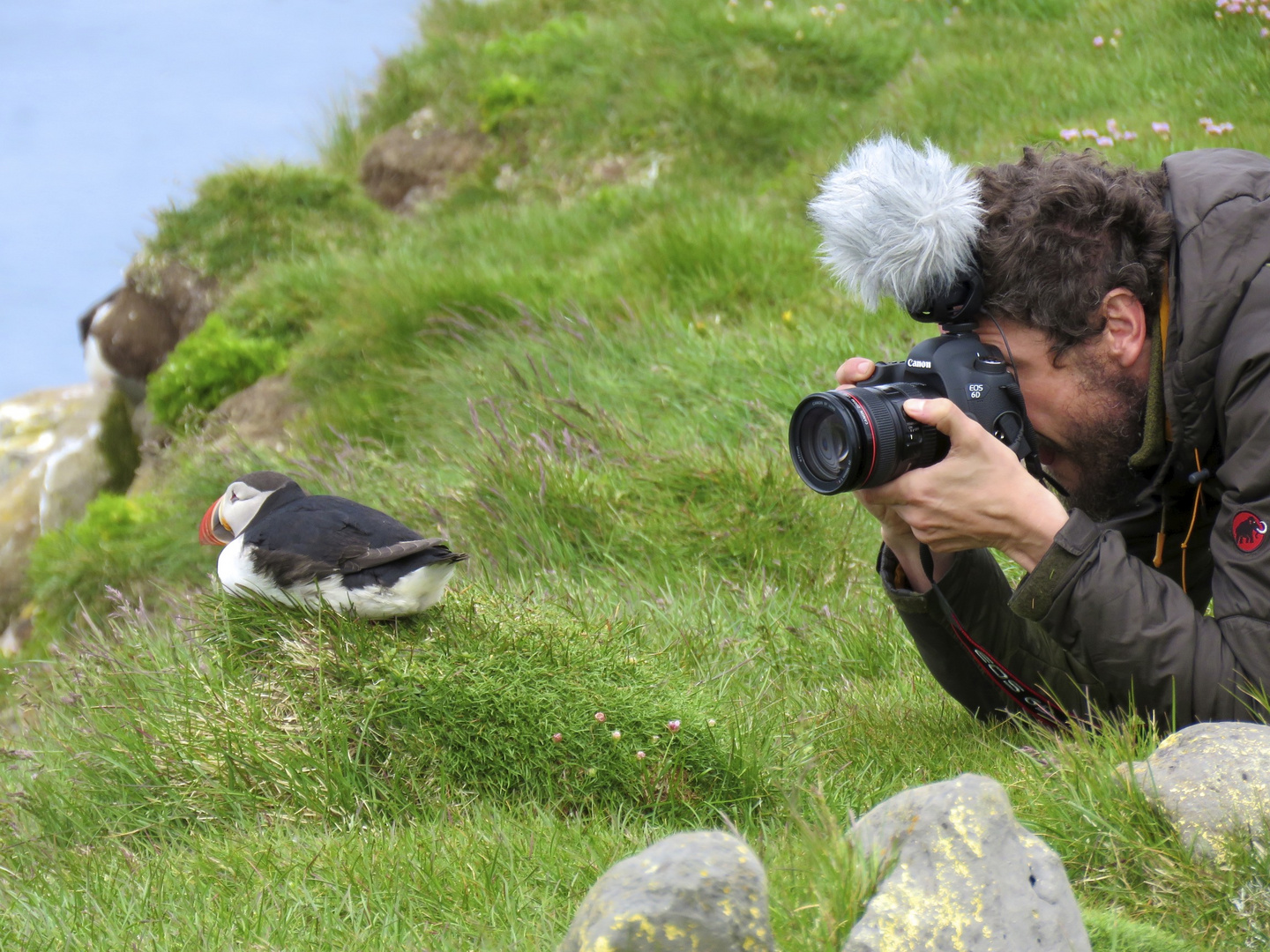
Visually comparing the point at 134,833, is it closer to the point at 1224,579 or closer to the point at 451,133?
the point at 1224,579

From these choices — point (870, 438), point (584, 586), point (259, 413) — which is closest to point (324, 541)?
point (584, 586)

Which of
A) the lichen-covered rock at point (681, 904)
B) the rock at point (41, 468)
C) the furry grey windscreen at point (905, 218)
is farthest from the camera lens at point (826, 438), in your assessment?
the rock at point (41, 468)

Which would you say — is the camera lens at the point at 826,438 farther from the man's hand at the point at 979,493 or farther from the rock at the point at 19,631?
the rock at the point at 19,631

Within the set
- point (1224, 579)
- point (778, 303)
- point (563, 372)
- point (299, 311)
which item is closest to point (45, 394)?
point (299, 311)

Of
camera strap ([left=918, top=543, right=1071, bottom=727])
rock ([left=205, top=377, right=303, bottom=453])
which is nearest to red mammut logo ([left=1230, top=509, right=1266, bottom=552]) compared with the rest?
camera strap ([left=918, top=543, right=1071, bottom=727])

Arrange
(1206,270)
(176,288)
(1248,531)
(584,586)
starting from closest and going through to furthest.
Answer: (1248,531) → (1206,270) → (584,586) → (176,288)

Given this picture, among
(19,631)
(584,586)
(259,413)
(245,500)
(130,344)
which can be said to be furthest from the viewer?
(130,344)

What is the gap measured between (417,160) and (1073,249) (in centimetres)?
888

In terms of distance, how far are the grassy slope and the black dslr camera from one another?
686 mm

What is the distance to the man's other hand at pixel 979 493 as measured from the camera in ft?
7.92

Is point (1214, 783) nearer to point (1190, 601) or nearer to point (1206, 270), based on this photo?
point (1190, 601)

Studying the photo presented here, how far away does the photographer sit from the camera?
235 centimetres

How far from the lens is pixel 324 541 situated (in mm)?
2934

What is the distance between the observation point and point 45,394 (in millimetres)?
9859
